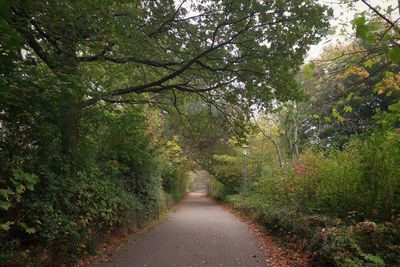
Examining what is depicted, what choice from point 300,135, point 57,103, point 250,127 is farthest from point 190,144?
point 57,103

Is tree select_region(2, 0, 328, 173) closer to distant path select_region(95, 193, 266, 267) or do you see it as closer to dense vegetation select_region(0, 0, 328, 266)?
dense vegetation select_region(0, 0, 328, 266)

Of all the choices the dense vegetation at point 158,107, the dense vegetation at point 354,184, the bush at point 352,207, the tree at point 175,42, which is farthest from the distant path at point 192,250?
the tree at point 175,42

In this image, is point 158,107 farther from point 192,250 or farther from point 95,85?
point 192,250

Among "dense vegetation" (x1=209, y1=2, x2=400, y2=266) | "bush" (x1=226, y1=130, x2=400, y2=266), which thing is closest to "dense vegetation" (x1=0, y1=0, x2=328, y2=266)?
"dense vegetation" (x1=209, y1=2, x2=400, y2=266)

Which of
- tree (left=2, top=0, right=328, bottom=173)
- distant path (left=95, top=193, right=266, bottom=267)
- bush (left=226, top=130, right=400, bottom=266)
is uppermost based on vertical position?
tree (left=2, top=0, right=328, bottom=173)

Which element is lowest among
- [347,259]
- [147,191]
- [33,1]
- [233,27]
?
[347,259]

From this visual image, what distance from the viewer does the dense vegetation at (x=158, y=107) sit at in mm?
5500

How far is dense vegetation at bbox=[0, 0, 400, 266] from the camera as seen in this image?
5.50 m

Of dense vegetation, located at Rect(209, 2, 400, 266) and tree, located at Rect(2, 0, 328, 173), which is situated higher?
tree, located at Rect(2, 0, 328, 173)

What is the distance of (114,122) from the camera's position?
9.68 metres

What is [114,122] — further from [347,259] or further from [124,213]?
[347,259]

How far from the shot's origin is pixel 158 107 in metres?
13.3

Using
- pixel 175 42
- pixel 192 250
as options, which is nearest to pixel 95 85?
pixel 175 42

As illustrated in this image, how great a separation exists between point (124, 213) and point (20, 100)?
6.82 metres
